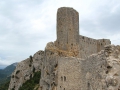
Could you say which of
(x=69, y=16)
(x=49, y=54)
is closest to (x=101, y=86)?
(x=49, y=54)

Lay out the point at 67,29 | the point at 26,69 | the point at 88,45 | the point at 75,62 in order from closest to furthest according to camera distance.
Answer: the point at 75,62 < the point at 67,29 < the point at 88,45 < the point at 26,69

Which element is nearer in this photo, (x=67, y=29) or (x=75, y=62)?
(x=75, y=62)

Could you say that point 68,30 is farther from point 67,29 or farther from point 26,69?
point 26,69

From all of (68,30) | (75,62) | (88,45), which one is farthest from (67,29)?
(75,62)

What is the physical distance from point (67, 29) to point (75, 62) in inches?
505

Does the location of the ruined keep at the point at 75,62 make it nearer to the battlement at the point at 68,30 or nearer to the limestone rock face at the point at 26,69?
the battlement at the point at 68,30

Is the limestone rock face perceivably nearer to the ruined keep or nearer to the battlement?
the ruined keep

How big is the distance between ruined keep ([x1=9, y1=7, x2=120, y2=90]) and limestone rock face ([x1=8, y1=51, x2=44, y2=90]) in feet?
1.08

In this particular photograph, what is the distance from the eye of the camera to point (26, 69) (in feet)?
169

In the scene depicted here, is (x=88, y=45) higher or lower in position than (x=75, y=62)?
higher

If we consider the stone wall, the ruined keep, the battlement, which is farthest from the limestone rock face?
the battlement

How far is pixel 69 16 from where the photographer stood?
1302 inches

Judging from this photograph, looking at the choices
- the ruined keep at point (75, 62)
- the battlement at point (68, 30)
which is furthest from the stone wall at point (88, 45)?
the battlement at point (68, 30)

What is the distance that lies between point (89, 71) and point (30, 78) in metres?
30.9
